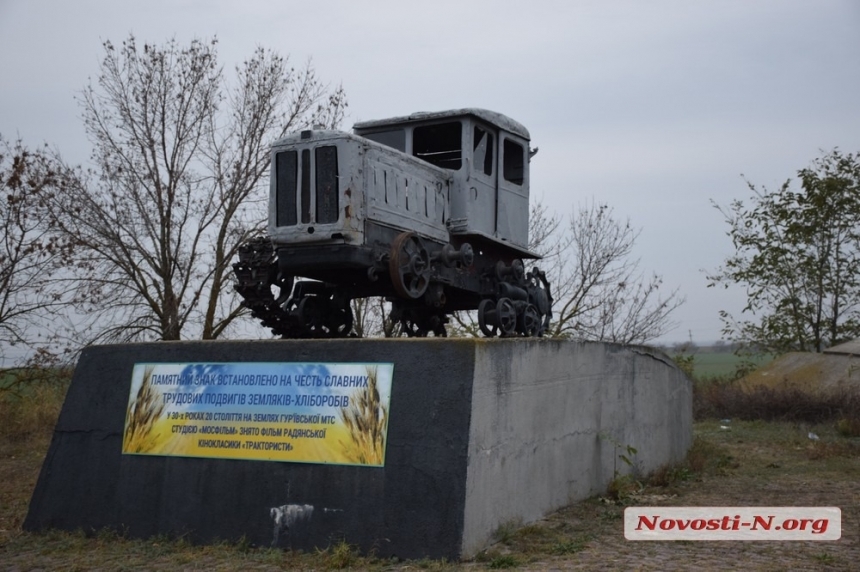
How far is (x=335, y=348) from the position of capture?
8.39m

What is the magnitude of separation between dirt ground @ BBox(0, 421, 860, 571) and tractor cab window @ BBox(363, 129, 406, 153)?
498cm

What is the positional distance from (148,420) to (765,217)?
1974 centimetres

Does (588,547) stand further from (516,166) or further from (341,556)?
(516,166)

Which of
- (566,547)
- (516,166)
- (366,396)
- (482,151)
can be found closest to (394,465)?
(366,396)

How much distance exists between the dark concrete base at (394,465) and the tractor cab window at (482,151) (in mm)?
2898

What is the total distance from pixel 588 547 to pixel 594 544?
0.17m

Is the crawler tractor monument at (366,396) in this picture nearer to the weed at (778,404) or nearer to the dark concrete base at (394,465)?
the dark concrete base at (394,465)

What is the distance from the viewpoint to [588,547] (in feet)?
25.9

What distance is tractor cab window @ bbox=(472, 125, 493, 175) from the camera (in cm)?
1191

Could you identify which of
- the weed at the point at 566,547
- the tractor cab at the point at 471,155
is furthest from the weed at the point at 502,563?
the tractor cab at the point at 471,155

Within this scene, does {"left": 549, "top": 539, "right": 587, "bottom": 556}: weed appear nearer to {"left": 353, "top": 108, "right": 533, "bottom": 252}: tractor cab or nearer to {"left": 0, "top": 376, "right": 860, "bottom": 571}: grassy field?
{"left": 0, "top": 376, "right": 860, "bottom": 571}: grassy field

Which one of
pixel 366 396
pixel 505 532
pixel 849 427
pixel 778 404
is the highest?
pixel 366 396

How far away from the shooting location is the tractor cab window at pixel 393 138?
12102 millimetres

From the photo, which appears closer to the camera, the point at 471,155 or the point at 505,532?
the point at 505,532
